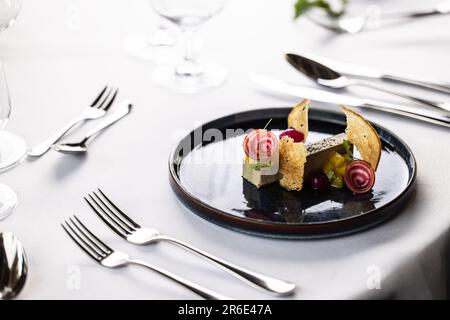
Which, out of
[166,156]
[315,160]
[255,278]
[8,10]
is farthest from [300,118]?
[8,10]

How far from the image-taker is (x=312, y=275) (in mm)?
784

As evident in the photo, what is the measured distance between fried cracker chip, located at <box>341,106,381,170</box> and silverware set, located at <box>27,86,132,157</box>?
372 mm

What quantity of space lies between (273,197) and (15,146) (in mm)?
393

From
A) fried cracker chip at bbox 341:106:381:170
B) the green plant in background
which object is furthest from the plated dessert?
the green plant in background

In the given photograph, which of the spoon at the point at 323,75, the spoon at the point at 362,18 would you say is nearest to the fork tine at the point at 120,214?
the spoon at the point at 323,75

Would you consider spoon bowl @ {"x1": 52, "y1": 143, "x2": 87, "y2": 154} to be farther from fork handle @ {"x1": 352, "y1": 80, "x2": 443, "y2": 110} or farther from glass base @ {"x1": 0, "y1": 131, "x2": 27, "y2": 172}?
fork handle @ {"x1": 352, "y1": 80, "x2": 443, "y2": 110}

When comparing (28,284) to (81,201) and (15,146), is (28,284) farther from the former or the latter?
(15,146)

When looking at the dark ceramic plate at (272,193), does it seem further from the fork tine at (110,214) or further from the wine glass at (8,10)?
the wine glass at (8,10)

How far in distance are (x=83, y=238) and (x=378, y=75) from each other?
0.65 m

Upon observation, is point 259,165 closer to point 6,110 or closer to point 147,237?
point 147,237

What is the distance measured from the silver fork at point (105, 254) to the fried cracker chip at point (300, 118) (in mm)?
317

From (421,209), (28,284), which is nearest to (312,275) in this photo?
(421,209)

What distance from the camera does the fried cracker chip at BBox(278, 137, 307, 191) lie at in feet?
2.96

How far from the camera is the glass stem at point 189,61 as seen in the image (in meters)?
1.29
